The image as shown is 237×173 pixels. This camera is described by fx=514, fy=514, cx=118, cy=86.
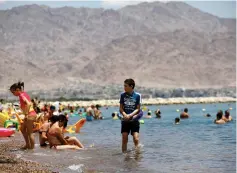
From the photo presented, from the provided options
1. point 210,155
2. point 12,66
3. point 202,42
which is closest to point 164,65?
point 202,42

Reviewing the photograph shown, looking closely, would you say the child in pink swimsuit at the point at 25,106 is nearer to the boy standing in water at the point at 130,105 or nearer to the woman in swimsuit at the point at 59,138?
the woman in swimsuit at the point at 59,138

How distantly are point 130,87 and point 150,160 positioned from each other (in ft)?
6.61

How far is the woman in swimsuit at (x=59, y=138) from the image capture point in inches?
499

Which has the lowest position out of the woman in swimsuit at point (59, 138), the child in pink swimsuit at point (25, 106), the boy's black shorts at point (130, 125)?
the woman in swimsuit at point (59, 138)

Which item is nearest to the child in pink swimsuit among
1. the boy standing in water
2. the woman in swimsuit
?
the woman in swimsuit

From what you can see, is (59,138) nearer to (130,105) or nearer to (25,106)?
(25,106)

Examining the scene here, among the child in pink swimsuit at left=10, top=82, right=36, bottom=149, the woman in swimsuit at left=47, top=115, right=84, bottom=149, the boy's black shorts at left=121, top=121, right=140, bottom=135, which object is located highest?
the child in pink swimsuit at left=10, top=82, right=36, bottom=149

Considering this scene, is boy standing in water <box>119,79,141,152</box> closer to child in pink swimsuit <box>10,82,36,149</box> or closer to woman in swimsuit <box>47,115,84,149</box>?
woman in swimsuit <box>47,115,84,149</box>

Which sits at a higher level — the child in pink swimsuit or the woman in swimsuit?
the child in pink swimsuit

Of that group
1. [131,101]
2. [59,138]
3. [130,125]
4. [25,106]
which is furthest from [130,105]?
[59,138]

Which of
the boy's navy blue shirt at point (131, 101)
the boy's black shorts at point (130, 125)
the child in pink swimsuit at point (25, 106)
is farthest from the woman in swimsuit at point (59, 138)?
the boy's navy blue shirt at point (131, 101)

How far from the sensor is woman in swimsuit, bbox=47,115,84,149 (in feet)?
41.6

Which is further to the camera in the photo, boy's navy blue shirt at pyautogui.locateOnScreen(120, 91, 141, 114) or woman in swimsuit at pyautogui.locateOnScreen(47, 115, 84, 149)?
woman in swimsuit at pyautogui.locateOnScreen(47, 115, 84, 149)

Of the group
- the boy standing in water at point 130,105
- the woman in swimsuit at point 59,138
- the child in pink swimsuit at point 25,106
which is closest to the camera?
the boy standing in water at point 130,105
